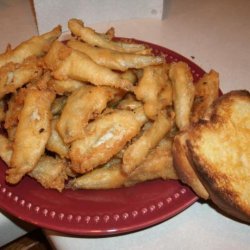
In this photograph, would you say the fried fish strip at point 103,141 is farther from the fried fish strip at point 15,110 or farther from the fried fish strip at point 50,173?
the fried fish strip at point 15,110

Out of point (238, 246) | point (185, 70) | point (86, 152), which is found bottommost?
point (238, 246)

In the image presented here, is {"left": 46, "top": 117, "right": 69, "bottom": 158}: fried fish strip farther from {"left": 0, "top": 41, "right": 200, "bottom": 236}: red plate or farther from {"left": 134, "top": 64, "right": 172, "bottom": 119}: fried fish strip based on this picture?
{"left": 134, "top": 64, "right": 172, "bottom": 119}: fried fish strip

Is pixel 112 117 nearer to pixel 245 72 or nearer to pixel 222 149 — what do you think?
pixel 222 149

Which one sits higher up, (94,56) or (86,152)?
(94,56)

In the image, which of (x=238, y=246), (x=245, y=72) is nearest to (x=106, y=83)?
(x=238, y=246)

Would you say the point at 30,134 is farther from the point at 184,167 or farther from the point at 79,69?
the point at 184,167

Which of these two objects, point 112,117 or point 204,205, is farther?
point 204,205
